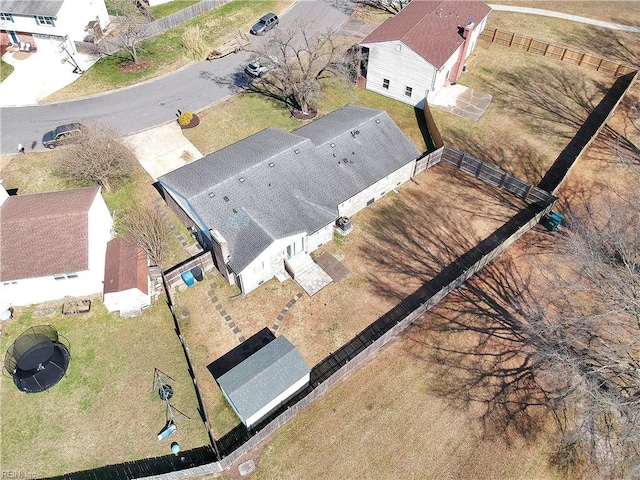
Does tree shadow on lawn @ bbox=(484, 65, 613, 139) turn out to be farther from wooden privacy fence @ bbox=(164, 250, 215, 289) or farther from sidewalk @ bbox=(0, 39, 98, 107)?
sidewalk @ bbox=(0, 39, 98, 107)

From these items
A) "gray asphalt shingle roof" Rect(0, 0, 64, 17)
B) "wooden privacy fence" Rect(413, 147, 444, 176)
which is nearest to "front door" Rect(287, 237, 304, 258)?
"wooden privacy fence" Rect(413, 147, 444, 176)

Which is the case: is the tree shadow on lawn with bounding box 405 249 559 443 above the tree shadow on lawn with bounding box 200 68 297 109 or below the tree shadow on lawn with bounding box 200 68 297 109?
below

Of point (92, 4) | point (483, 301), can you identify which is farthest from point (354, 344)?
point (92, 4)

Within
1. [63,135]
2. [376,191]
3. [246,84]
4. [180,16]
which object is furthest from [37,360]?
[180,16]

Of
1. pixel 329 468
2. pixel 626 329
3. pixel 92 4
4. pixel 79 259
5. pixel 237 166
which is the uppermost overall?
pixel 92 4

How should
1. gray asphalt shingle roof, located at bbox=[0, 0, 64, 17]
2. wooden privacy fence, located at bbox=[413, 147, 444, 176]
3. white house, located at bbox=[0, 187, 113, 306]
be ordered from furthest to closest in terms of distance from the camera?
gray asphalt shingle roof, located at bbox=[0, 0, 64, 17], wooden privacy fence, located at bbox=[413, 147, 444, 176], white house, located at bbox=[0, 187, 113, 306]

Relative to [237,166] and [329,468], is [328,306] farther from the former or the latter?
[237,166]
